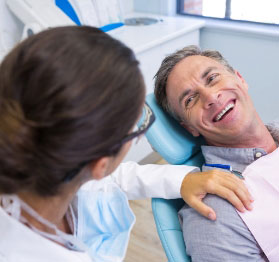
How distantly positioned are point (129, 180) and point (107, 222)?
7.4 inches

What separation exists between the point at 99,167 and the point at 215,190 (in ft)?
1.76

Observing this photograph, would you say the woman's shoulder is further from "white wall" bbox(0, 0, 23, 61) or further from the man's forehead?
"white wall" bbox(0, 0, 23, 61)

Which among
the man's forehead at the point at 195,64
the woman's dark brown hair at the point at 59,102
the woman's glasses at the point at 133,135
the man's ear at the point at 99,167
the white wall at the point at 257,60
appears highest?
the woman's dark brown hair at the point at 59,102

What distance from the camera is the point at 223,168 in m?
1.28

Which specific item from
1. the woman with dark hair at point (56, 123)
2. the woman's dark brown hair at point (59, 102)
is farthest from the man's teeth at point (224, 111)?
the woman's dark brown hair at point (59, 102)

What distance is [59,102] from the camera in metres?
0.58

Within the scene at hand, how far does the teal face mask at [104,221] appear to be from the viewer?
978mm

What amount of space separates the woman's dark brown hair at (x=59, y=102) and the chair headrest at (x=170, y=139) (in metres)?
0.73

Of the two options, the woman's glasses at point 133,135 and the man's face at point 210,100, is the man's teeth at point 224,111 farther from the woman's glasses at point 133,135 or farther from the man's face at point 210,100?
the woman's glasses at point 133,135

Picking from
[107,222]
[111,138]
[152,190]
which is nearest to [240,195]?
[152,190]

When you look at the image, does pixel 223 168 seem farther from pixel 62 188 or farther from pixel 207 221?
pixel 62 188

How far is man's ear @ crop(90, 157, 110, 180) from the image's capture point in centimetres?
69

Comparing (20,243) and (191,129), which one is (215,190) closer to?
(191,129)

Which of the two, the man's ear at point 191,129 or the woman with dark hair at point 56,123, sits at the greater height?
the woman with dark hair at point 56,123
